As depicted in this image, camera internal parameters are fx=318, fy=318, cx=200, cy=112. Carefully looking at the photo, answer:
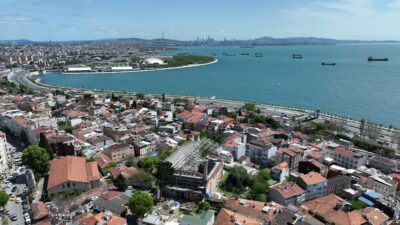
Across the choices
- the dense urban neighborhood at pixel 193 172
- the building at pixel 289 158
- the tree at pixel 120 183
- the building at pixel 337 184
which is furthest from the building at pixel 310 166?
the tree at pixel 120 183

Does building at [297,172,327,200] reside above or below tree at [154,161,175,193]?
below

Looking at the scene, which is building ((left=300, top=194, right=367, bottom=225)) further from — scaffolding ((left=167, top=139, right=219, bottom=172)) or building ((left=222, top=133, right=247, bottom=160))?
building ((left=222, top=133, right=247, bottom=160))

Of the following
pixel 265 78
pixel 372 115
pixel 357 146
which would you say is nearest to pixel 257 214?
pixel 357 146

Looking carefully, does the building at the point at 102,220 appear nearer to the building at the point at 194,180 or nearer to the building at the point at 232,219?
the building at the point at 194,180

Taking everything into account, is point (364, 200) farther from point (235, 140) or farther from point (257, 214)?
point (235, 140)

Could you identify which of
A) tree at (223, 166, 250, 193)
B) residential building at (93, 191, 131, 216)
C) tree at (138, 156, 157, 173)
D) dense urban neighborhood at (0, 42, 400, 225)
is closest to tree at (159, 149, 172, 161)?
dense urban neighborhood at (0, 42, 400, 225)

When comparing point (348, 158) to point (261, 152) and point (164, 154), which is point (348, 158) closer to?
point (261, 152)

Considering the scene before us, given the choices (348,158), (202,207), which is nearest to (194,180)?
(202,207)
